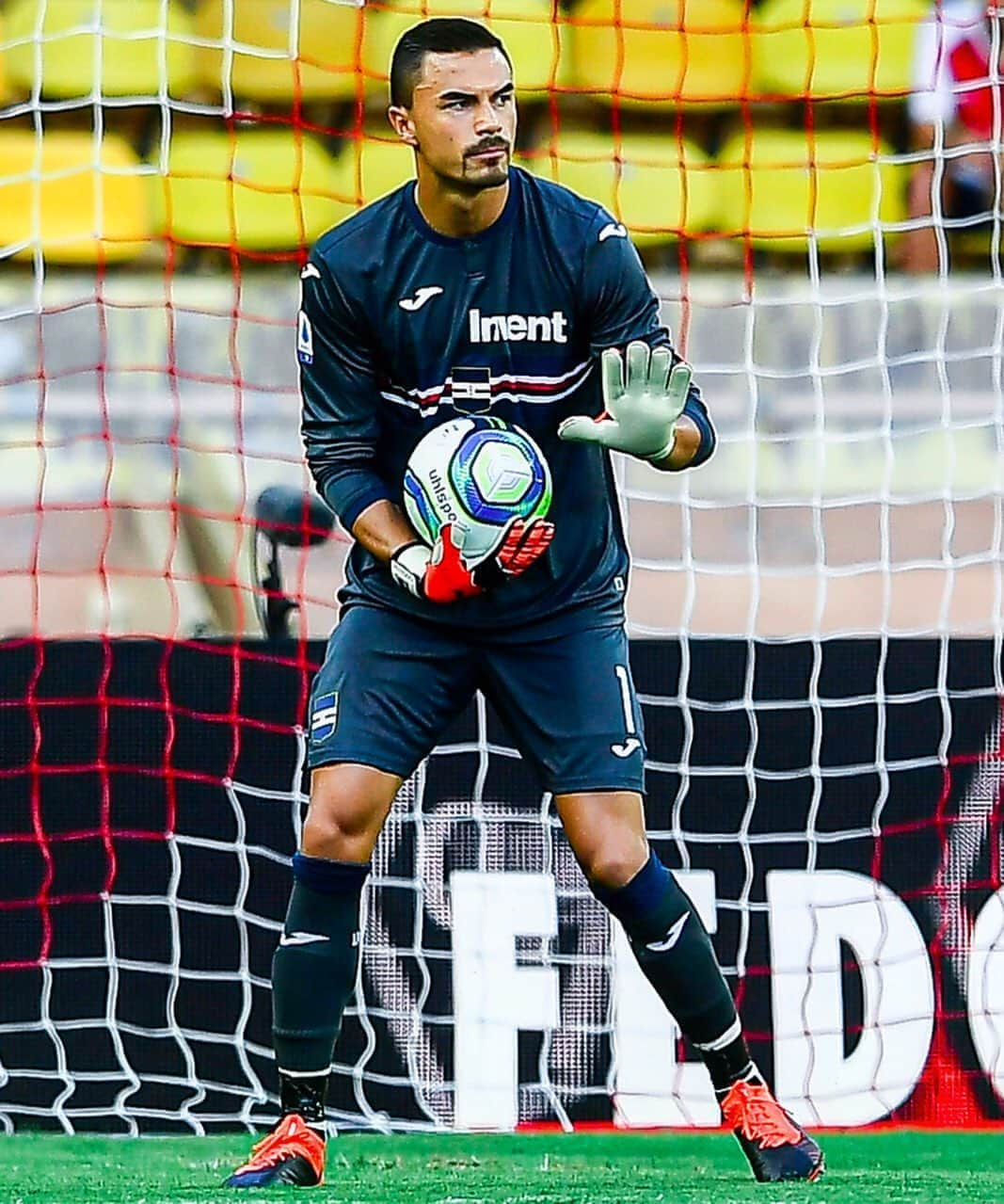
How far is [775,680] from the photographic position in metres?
5.07

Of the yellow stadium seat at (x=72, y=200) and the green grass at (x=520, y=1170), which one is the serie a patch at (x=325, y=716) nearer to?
the green grass at (x=520, y=1170)

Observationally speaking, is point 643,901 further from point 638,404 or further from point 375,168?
point 375,168

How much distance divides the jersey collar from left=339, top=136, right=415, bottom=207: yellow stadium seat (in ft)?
9.15

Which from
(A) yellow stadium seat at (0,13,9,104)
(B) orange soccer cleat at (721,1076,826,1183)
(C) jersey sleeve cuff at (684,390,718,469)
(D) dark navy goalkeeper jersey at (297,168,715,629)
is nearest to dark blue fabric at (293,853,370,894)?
Result: (D) dark navy goalkeeper jersey at (297,168,715,629)

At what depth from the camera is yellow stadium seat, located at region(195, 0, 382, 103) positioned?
21.5 ft

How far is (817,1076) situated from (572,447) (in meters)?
1.98

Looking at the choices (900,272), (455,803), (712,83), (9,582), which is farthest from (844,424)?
(9,582)

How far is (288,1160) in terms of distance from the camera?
348cm

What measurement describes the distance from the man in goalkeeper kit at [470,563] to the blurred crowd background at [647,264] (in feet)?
5.87

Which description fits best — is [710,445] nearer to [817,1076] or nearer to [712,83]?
[817,1076]

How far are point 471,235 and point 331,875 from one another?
41.9 inches

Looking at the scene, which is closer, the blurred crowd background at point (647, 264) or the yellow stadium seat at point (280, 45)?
the blurred crowd background at point (647, 264)

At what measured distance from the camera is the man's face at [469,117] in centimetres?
350

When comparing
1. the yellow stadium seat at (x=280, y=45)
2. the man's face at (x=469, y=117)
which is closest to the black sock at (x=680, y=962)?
the man's face at (x=469, y=117)
